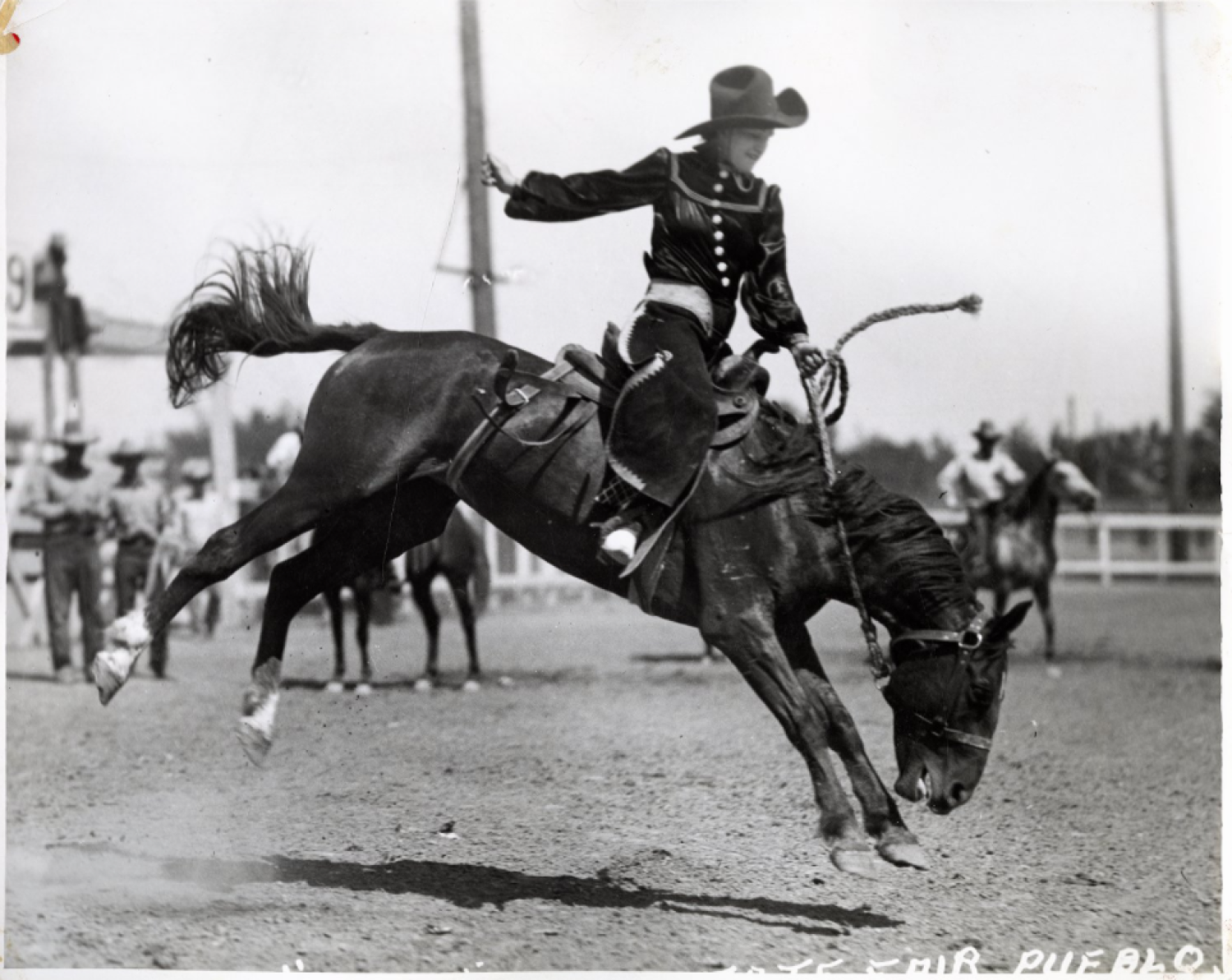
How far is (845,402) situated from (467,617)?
603 centimetres

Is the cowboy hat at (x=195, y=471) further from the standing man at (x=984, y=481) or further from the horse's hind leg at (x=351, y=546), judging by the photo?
the horse's hind leg at (x=351, y=546)

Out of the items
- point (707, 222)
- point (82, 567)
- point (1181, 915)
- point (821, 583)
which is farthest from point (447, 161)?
point (82, 567)

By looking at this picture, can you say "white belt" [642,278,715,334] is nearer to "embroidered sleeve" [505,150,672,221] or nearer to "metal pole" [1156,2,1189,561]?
"embroidered sleeve" [505,150,672,221]

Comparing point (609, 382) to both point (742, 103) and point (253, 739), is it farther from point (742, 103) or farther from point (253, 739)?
point (253, 739)

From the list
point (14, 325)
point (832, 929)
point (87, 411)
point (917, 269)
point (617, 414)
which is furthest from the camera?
point (87, 411)

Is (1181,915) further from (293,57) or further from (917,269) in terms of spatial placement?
(293,57)

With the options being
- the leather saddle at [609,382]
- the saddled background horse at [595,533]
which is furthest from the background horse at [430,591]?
the leather saddle at [609,382]

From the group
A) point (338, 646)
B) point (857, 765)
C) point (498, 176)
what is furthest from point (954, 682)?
point (338, 646)

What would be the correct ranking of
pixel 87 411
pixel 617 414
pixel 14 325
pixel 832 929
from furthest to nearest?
pixel 87 411 < pixel 14 325 < pixel 617 414 < pixel 832 929

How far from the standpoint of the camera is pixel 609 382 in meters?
4.99

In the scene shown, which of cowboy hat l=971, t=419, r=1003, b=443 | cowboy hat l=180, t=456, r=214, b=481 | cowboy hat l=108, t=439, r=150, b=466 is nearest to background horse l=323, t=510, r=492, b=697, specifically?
cowboy hat l=108, t=439, r=150, b=466

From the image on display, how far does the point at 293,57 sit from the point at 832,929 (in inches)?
150

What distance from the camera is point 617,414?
482 centimetres

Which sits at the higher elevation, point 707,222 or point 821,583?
point 707,222
